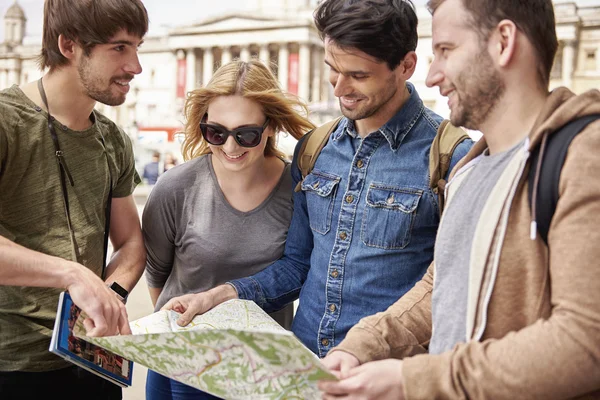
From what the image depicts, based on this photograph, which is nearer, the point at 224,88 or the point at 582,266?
the point at 582,266

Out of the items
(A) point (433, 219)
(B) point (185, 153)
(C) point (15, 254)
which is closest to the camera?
(C) point (15, 254)

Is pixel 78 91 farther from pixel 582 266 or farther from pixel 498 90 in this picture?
pixel 582 266

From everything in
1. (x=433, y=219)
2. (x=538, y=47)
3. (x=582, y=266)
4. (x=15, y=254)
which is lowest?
(x=15, y=254)

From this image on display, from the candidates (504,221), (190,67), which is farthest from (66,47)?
(190,67)

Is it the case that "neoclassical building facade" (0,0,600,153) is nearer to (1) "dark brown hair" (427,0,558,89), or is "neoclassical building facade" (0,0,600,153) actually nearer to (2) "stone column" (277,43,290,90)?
(2) "stone column" (277,43,290,90)

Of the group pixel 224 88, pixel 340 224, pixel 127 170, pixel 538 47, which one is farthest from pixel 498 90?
pixel 127 170

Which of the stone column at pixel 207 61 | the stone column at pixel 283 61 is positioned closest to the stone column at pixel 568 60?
the stone column at pixel 283 61

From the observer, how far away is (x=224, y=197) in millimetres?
2143

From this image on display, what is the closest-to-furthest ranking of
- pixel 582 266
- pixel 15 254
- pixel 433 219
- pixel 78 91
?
pixel 582 266 < pixel 15 254 < pixel 433 219 < pixel 78 91

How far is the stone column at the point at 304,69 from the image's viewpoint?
139ft

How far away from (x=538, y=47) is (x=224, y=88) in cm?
115

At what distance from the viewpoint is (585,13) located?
1540 inches

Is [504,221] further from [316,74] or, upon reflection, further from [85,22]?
[316,74]

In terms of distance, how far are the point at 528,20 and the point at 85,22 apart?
1250 mm
